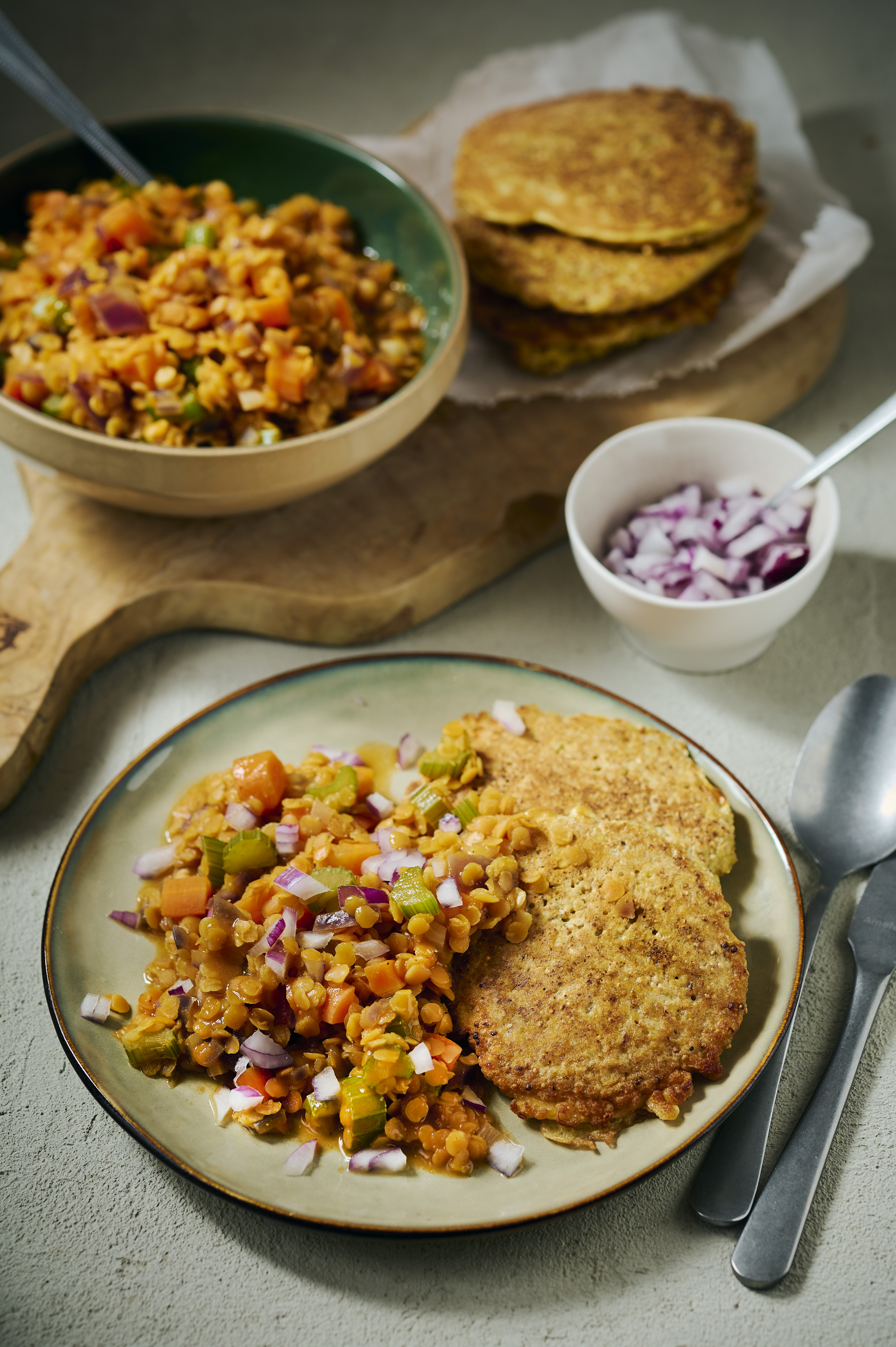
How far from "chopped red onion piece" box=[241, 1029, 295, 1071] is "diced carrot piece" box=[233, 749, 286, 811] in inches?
22.2

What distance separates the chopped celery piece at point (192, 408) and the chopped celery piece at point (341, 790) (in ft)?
3.48

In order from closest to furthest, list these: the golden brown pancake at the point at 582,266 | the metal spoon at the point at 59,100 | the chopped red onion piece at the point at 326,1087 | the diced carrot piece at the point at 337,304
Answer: the chopped red onion piece at the point at 326,1087
the diced carrot piece at the point at 337,304
the metal spoon at the point at 59,100
the golden brown pancake at the point at 582,266

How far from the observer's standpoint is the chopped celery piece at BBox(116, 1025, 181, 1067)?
2152mm

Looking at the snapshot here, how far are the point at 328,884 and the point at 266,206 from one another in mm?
2660

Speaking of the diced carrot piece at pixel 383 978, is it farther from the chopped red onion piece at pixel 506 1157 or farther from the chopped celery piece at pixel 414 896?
the chopped red onion piece at pixel 506 1157

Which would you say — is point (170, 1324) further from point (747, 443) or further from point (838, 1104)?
point (747, 443)

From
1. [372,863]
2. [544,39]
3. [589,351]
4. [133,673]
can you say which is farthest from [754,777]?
[544,39]

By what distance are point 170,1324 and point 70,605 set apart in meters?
1.86

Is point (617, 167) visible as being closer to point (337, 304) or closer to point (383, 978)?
point (337, 304)

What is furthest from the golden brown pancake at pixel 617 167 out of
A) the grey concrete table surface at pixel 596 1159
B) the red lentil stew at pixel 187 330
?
the grey concrete table surface at pixel 596 1159

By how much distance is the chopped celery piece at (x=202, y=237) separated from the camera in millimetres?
3186

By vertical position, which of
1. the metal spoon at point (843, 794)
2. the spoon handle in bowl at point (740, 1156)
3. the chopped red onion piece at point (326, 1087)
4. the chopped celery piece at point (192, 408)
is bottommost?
the metal spoon at point (843, 794)

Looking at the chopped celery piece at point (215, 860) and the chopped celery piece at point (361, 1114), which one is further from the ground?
the chopped celery piece at point (215, 860)

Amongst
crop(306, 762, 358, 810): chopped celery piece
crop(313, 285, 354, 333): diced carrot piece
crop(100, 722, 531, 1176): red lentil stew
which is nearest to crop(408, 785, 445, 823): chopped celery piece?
crop(100, 722, 531, 1176): red lentil stew
